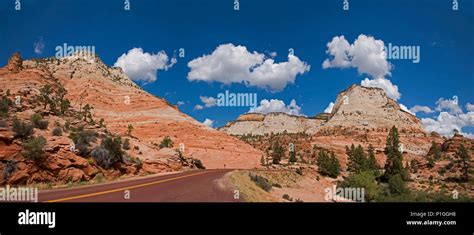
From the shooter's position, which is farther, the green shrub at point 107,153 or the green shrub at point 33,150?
the green shrub at point 107,153

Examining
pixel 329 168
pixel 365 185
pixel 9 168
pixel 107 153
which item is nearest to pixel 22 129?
pixel 9 168

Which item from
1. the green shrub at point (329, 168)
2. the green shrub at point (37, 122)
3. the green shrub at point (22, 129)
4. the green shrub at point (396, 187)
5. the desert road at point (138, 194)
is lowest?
the green shrub at point (396, 187)

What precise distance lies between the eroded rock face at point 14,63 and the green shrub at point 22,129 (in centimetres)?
3335

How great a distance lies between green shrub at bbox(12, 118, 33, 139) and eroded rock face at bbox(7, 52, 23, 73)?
33.4 metres

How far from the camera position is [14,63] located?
47062 millimetres

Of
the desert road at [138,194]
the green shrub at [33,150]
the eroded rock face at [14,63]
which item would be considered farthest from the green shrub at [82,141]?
the eroded rock face at [14,63]

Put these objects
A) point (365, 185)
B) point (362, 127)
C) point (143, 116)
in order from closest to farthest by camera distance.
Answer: point (365, 185)
point (143, 116)
point (362, 127)

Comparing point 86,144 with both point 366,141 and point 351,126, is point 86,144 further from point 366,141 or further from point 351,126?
point 351,126

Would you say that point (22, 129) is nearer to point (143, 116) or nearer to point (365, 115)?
point (143, 116)

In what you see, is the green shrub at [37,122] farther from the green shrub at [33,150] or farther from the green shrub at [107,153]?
the green shrub at [33,150]

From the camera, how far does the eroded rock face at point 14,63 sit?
45978 millimetres

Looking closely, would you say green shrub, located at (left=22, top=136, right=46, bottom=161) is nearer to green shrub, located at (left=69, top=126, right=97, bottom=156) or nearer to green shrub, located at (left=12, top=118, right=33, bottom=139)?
green shrub, located at (left=12, top=118, right=33, bottom=139)

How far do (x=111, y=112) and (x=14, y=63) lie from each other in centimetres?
2242
